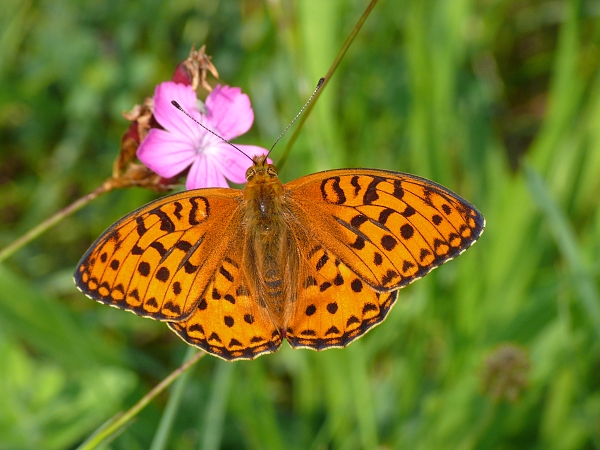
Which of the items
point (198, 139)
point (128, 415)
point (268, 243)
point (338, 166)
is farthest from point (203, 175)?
point (338, 166)

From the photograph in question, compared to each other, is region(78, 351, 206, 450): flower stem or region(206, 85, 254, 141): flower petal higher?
region(206, 85, 254, 141): flower petal

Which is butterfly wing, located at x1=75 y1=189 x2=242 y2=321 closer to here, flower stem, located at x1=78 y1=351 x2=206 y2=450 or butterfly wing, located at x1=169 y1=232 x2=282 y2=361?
butterfly wing, located at x1=169 y1=232 x2=282 y2=361

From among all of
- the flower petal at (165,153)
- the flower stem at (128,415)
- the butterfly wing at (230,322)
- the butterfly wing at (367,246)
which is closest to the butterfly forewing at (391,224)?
the butterfly wing at (367,246)

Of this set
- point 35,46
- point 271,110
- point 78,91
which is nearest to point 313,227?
point 271,110

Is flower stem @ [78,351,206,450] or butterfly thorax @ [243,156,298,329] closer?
flower stem @ [78,351,206,450]

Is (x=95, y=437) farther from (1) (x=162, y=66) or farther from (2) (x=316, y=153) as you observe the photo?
(1) (x=162, y=66)

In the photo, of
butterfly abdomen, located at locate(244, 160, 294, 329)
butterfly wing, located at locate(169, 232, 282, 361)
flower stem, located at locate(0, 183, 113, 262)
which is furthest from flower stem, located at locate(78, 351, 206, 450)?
flower stem, located at locate(0, 183, 113, 262)
